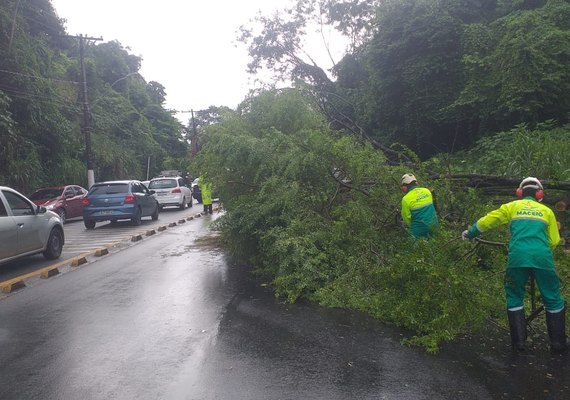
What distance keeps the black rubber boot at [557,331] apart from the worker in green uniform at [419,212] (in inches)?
85.1

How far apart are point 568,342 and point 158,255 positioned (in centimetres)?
809

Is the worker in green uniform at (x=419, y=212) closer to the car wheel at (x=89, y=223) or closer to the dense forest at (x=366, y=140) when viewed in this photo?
the dense forest at (x=366, y=140)

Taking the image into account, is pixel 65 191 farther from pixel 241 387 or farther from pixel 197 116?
pixel 197 116

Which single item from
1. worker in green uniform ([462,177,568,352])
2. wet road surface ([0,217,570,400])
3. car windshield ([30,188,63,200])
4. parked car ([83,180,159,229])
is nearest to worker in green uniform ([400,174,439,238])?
wet road surface ([0,217,570,400])

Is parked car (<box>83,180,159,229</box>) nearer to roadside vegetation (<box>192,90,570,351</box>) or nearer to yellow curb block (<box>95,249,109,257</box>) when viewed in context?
yellow curb block (<box>95,249,109,257</box>)

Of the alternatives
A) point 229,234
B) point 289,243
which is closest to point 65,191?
point 229,234

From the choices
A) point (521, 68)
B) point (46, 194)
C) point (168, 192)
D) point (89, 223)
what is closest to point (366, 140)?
point (521, 68)

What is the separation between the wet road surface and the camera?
13.2 ft

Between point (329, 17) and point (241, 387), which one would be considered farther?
point (329, 17)

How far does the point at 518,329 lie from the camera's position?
4.81 m

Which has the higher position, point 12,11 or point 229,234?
point 12,11

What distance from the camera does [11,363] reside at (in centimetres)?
466

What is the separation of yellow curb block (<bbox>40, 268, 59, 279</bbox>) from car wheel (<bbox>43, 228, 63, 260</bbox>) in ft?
5.16

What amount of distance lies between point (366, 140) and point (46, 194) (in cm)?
1448
